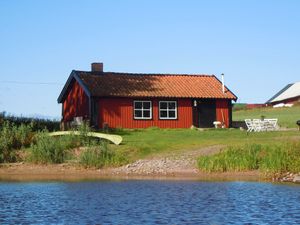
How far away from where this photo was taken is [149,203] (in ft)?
60.0

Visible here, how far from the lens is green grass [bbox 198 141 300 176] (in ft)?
85.9

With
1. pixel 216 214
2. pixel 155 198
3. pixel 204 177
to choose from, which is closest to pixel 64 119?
pixel 204 177

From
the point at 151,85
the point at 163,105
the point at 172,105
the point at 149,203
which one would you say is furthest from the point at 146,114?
the point at 149,203

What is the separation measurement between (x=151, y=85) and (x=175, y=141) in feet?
45.7

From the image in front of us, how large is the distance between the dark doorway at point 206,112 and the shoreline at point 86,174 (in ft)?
64.4

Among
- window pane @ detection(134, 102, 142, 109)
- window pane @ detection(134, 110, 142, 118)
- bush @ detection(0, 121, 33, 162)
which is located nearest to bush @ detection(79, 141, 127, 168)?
bush @ detection(0, 121, 33, 162)

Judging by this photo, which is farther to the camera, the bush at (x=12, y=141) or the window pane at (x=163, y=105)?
the window pane at (x=163, y=105)

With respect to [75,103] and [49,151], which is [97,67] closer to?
[75,103]

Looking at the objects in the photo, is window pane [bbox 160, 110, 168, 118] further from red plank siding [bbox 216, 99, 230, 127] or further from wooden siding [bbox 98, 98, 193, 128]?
red plank siding [bbox 216, 99, 230, 127]

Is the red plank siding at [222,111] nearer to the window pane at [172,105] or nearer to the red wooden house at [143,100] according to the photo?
the red wooden house at [143,100]

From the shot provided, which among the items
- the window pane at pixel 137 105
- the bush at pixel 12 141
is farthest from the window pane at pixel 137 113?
the bush at pixel 12 141

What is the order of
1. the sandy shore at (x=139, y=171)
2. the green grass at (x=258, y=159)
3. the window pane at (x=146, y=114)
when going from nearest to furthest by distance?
1. the green grass at (x=258, y=159)
2. the sandy shore at (x=139, y=171)
3. the window pane at (x=146, y=114)

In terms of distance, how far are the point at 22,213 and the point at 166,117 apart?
3091cm

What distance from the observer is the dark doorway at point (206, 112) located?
158 ft
